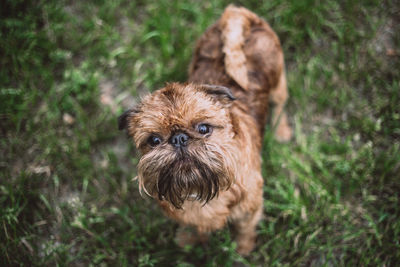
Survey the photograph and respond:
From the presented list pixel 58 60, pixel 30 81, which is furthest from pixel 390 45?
pixel 30 81

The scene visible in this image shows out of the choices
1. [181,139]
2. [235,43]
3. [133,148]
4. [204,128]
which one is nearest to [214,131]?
[204,128]


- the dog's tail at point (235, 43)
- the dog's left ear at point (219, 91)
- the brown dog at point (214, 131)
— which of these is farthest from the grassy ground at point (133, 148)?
the dog's left ear at point (219, 91)

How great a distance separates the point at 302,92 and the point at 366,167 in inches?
51.5

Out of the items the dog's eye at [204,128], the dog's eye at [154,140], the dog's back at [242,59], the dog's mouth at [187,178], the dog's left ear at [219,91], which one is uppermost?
the dog's back at [242,59]

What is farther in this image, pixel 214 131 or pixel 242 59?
pixel 242 59

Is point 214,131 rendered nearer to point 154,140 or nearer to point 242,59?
point 154,140

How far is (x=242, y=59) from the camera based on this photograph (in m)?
3.03

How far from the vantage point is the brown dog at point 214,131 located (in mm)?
2305

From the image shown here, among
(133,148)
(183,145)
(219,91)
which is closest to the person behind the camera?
(183,145)

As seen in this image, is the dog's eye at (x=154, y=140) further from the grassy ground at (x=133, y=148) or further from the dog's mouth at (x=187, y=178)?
the grassy ground at (x=133, y=148)

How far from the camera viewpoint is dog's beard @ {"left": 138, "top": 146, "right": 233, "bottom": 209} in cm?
228

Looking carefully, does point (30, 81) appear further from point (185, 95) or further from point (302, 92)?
point (302, 92)

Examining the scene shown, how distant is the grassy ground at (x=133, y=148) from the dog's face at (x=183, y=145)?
1.25 meters

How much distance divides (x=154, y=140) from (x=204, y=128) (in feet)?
1.38
